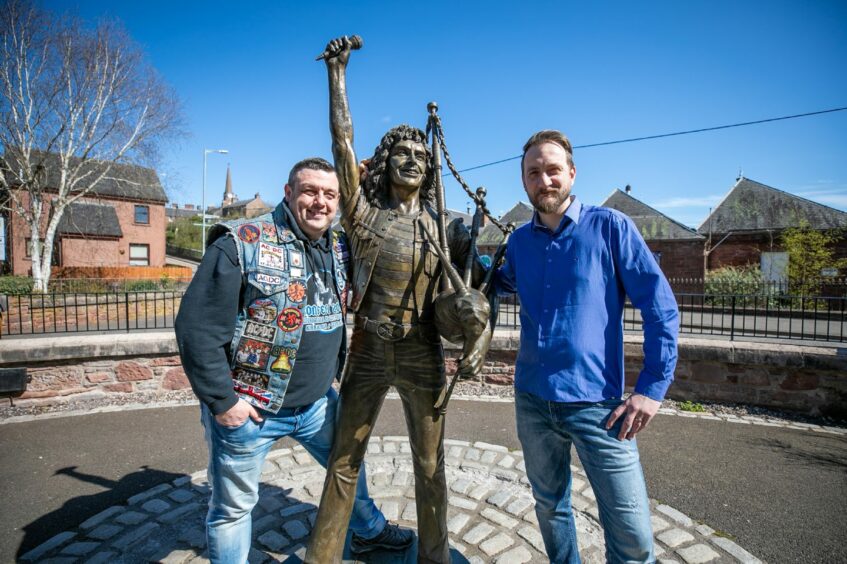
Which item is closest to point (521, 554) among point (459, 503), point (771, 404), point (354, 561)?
point (459, 503)

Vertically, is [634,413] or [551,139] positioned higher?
[551,139]

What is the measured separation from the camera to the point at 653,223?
78.0 ft

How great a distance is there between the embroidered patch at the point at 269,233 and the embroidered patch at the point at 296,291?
242 millimetres

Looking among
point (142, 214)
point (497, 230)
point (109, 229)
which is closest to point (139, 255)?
point (109, 229)

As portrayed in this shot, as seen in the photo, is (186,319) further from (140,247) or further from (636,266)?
(140,247)

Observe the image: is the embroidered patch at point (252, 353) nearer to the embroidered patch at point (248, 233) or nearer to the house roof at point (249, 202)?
the embroidered patch at point (248, 233)

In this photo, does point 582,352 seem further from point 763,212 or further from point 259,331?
point 763,212

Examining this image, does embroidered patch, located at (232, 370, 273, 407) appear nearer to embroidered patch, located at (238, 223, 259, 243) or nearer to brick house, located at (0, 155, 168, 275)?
embroidered patch, located at (238, 223, 259, 243)

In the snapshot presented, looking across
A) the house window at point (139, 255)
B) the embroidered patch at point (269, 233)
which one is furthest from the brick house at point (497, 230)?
the embroidered patch at point (269, 233)

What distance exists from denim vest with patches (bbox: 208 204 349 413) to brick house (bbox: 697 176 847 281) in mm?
24206

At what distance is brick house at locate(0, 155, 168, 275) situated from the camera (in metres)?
26.4

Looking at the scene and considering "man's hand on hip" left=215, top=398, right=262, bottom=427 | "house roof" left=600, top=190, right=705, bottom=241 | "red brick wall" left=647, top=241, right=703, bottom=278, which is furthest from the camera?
"house roof" left=600, top=190, right=705, bottom=241

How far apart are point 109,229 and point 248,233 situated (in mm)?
33020

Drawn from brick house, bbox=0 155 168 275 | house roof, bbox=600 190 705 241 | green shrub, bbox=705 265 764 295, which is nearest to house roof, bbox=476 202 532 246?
house roof, bbox=600 190 705 241
